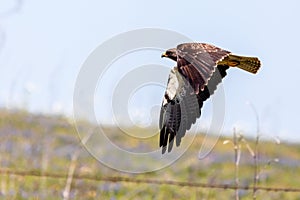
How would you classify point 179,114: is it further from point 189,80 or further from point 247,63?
point 189,80

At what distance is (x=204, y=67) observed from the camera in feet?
9.72

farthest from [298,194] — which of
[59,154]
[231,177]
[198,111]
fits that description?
[198,111]

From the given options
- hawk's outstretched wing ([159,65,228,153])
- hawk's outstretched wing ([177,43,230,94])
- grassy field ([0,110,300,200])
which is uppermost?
hawk's outstretched wing ([177,43,230,94])

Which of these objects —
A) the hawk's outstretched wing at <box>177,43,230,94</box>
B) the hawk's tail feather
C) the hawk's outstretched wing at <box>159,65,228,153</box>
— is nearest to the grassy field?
the hawk's outstretched wing at <box>159,65,228,153</box>

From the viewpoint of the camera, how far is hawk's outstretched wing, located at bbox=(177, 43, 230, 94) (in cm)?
292

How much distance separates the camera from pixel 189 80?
2.95m

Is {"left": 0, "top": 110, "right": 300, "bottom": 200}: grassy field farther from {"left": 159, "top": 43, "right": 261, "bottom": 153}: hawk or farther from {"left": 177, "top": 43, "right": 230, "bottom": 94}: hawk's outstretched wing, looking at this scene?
{"left": 177, "top": 43, "right": 230, "bottom": 94}: hawk's outstretched wing

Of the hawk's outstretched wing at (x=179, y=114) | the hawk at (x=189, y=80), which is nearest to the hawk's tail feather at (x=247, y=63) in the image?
the hawk at (x=189, y=80)

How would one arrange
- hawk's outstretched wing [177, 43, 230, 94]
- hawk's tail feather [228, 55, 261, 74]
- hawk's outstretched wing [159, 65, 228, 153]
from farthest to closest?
hawk's outstretched wing [159, 65, 228, 153], hawk's tail feather [228, 55, 261, 74], hawk's outstretched wing [177, 43, 230, 94]

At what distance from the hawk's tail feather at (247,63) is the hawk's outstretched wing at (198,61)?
0.30 ft

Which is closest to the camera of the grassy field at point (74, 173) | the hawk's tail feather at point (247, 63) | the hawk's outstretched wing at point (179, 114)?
the hawk's tail feather at point (247, 63)

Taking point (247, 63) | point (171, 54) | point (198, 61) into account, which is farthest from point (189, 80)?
point (247, 63)

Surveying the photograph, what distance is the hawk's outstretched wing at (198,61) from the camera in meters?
2.92

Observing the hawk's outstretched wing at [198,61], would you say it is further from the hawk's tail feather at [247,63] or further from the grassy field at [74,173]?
the grassy field at [74,173]
